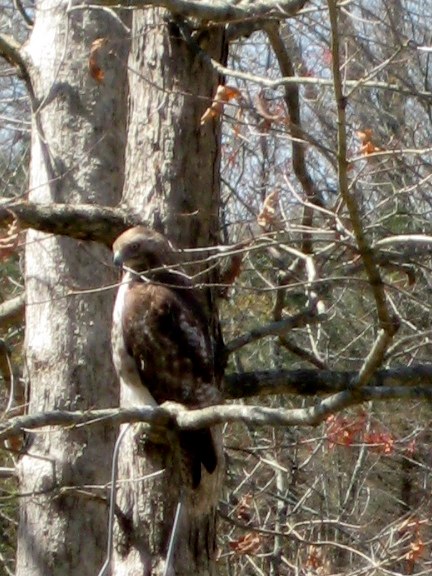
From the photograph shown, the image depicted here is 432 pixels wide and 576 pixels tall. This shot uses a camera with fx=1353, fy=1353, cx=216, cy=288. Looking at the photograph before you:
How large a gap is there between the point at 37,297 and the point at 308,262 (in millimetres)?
1872

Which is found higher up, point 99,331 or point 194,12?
point 194,12

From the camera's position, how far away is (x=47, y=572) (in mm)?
6496

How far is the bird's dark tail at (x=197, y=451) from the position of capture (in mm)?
4934

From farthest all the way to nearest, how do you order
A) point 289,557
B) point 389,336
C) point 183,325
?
point 289,557 < point 183,325 < point 389,336

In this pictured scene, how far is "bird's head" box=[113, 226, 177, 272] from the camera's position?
5.23 meters

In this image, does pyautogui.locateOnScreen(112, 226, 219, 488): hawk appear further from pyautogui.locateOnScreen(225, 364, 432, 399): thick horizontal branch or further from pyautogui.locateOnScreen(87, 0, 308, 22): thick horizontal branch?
pyautogui.locateOnScreen(87, 0, 308, 22): thick horizontal branch

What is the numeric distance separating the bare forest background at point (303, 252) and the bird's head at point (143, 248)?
0.12m

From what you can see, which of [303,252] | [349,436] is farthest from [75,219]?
[349,436]

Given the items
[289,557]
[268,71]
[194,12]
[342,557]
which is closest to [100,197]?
[194,12]

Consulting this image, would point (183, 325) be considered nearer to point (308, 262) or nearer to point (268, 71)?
point (308, 262)

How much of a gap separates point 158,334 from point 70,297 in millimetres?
1307

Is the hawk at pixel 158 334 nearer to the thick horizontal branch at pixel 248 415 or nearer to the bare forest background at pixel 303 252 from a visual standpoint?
the bare forest background at pixel 303 252

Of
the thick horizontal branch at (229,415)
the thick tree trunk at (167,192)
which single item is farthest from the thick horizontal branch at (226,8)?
the thick horizontal branch at (229,415)

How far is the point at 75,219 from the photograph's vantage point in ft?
17.8
